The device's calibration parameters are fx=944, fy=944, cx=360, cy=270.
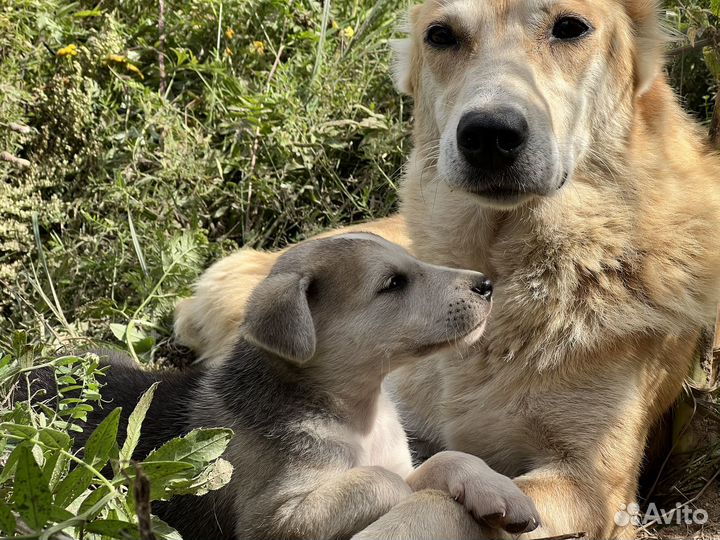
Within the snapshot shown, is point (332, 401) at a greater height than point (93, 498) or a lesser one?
lesser

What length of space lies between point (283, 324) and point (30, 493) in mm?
904

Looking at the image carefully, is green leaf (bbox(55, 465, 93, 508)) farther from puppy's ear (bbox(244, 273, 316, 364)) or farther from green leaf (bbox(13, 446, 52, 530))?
puppy's ear (bbox(244, 273, 316, 364))

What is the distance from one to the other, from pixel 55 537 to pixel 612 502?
1926mm

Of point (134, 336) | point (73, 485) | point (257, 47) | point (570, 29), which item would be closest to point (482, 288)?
point (570, 29)

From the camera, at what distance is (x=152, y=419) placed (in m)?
3.66

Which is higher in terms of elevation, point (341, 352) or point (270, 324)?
point (270, 324)

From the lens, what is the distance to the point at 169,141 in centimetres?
551

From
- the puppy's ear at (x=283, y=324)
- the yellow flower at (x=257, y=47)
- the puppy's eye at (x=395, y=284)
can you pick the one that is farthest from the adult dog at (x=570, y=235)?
the yellow flower at (x=257, y=47)

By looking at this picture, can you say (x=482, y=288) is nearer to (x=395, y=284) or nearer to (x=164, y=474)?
(x=395, y=284)

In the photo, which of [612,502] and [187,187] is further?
[187,187]

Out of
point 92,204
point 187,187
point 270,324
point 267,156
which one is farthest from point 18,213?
point 270,324

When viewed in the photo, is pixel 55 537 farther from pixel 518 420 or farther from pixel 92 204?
pixel 92 204

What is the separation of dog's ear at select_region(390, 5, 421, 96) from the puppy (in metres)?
1.14

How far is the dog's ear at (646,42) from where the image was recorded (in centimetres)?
381
